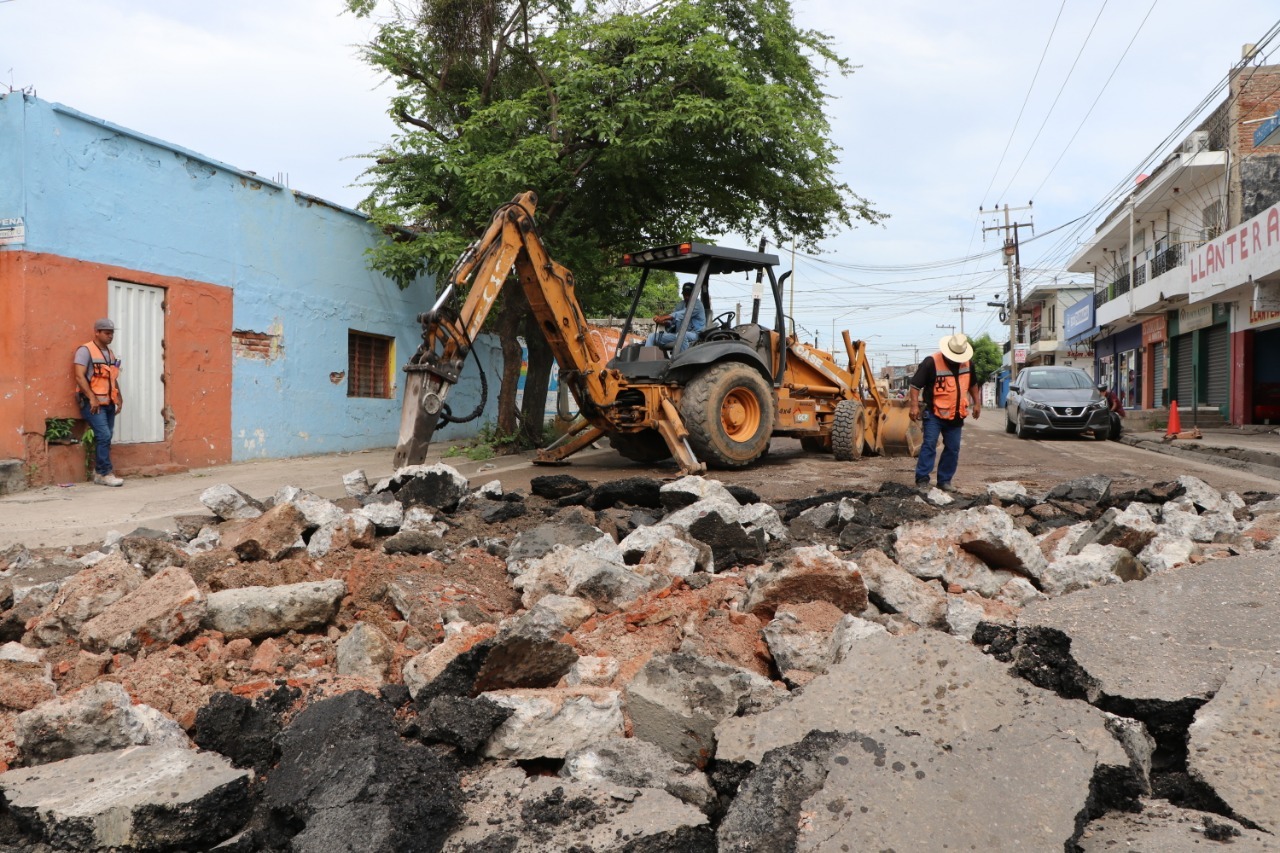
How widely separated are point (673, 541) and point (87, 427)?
7.78 meters

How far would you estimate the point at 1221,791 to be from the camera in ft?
7.18

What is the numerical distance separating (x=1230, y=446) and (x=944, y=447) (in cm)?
897

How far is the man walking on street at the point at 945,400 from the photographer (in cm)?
827

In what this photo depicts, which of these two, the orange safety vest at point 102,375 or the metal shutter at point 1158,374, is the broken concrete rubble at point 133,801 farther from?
the metal shutter at point 1158,374

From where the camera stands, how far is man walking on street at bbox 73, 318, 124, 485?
914 centimetres

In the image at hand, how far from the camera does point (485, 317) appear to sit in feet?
29.6

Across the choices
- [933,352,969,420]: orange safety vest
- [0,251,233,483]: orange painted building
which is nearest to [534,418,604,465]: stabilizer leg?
[933,352,969,420]: orange safety vest

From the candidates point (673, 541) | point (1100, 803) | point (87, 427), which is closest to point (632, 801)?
point (1100, 803)

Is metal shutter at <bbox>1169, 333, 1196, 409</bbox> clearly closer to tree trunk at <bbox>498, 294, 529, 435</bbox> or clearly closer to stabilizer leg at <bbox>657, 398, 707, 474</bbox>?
tree trunk at <bbox>498, 294, 529, 435</bbox>

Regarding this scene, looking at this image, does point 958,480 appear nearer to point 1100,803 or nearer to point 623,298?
point 1100,803

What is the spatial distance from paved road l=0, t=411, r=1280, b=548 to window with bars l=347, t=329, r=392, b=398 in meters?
1.24

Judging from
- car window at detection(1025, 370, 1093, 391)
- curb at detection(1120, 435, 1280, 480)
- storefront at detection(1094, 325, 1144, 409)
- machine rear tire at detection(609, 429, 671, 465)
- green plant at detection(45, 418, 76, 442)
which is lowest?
curb at detection(1120, 435, 1280, 480)

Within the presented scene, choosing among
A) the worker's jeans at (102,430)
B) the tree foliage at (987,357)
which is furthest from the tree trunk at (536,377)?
the tree foliage at (987,357)

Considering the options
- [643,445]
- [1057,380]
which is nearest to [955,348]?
[643,445]
